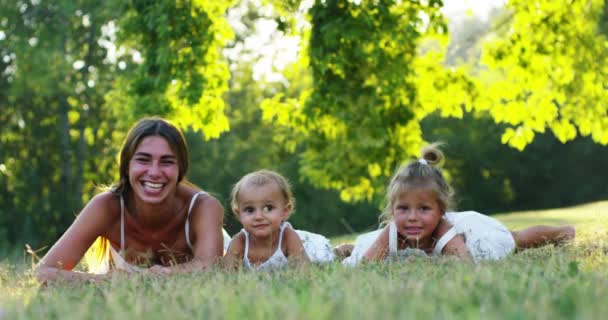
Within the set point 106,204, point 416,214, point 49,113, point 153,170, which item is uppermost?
point 49,113

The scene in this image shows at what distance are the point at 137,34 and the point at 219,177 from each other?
1894cm

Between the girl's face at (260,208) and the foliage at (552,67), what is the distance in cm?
863

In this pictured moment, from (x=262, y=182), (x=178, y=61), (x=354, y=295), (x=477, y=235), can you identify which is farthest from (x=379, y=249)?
(x=178, y=61)

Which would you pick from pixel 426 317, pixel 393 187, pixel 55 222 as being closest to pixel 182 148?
pixel 393 187

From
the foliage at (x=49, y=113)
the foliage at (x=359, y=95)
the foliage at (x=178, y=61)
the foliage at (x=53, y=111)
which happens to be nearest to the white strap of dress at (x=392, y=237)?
the foliage at (x=359, y=95)

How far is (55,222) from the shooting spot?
91.2 ft

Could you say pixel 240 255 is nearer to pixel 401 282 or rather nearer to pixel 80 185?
pixel 401 282

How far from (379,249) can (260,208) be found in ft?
3.13

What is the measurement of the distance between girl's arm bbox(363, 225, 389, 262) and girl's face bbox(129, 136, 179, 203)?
1.56 meters

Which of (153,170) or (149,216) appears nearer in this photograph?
(153,170)

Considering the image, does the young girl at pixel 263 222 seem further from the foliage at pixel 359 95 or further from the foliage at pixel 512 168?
the foliage at pixel 512 168

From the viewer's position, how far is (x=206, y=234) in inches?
257

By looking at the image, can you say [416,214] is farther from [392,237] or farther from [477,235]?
[477,235]

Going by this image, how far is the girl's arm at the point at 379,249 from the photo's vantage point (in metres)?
6.78
